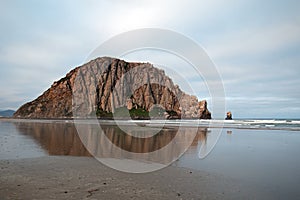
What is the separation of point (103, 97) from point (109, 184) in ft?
603

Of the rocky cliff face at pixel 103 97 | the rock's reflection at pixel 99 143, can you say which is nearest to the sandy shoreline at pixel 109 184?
the rock's reflection at pixel 99 143

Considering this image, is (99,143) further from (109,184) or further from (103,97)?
(103,97)

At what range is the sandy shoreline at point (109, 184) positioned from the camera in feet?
24.9

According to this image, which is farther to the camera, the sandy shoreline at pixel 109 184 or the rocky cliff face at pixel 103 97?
the rocky cliff face at pixel 103 97

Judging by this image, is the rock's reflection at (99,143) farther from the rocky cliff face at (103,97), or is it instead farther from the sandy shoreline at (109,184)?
the rocky cliff face at (103,97)

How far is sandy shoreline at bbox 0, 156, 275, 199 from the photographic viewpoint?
758 centimetres

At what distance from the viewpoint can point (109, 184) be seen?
8789 millimetres

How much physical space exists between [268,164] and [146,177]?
7.64 metres

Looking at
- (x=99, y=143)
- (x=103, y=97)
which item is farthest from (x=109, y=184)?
(x=103, y=97)

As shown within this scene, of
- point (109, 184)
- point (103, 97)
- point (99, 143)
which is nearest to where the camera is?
point (109, 184)

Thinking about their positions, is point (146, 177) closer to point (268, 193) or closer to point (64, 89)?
point (268, 193)

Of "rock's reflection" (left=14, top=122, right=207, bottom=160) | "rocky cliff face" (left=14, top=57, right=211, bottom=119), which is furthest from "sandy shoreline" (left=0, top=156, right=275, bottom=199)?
"rocky cliff face" (left=14, top=57, right=211, bottom=119)

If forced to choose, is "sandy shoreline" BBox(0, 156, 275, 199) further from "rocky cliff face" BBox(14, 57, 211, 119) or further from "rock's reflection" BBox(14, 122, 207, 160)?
"rocky cliff face" BBox(14, 57, 211, 119)

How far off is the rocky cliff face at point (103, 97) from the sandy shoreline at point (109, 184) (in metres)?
154
